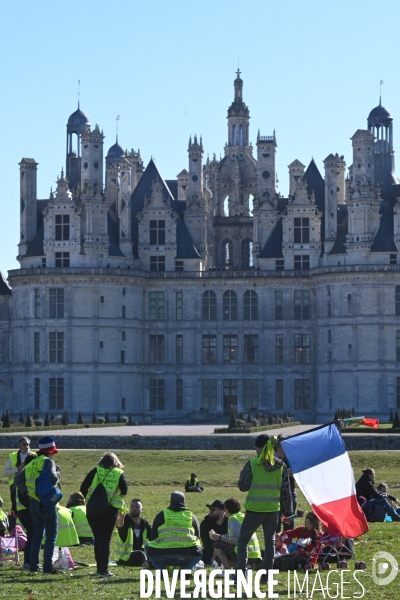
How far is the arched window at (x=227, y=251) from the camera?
3595 inches

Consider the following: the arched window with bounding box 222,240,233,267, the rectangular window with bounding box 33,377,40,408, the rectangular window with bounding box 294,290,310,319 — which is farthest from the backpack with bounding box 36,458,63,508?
the arched window with bounding box 222,240,233,267

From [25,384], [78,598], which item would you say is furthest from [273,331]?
[78,598]

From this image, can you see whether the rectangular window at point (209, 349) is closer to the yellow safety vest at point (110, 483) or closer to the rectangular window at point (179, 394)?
the rectangular window at point (179, 394)

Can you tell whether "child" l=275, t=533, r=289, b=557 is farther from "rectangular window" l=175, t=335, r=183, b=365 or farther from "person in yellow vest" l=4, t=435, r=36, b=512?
"rectangular window" l=175, t=335, r=183, b=365

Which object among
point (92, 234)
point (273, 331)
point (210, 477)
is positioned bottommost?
point (210, 477)

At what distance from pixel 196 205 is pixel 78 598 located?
65.8 m

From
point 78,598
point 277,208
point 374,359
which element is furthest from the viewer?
point 277,208

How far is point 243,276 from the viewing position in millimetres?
84250

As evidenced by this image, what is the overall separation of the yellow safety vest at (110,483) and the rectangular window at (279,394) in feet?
197

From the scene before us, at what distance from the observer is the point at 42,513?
23766 millimetres

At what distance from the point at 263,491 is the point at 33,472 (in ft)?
12.8

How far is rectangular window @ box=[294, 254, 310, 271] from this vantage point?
84.2m

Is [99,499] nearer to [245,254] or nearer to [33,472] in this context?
[33,472]

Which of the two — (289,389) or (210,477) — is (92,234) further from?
(210,477)
